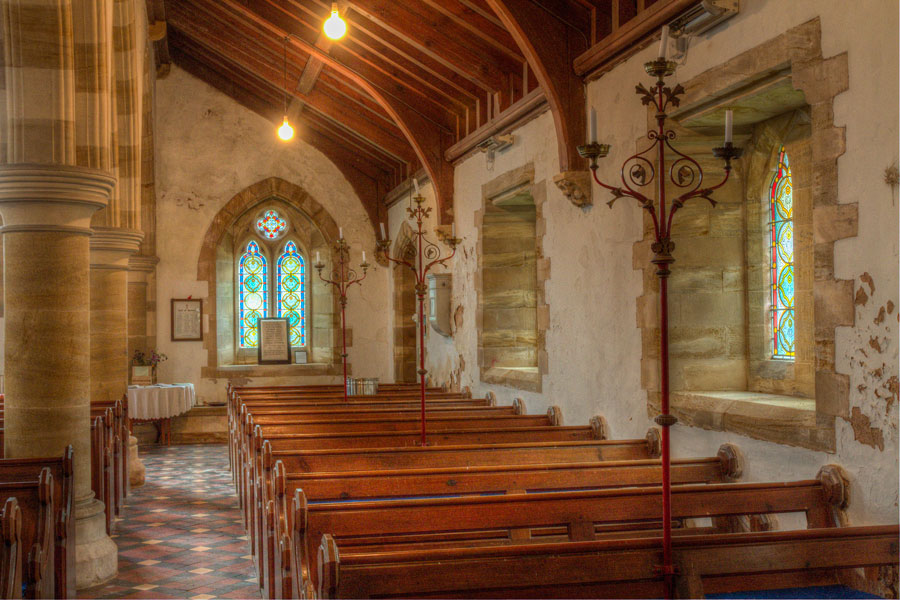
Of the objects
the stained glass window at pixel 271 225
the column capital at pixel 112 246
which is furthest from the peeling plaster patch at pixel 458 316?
the stained glass window at pixel 271 225

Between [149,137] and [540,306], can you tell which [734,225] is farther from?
[149,137]

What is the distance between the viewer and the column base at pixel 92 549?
4.72 meters

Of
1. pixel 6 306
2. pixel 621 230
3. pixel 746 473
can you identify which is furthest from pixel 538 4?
pixel 6 306

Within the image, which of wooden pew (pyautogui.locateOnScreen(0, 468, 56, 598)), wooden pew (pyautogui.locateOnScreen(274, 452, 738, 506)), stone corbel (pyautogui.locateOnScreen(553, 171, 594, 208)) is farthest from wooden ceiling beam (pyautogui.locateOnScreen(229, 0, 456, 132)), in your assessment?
wooden pew (pyautogui.locateOnScreen(0, 468, 56, 598))

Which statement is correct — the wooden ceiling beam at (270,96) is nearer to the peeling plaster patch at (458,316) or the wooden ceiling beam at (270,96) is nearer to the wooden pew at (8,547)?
the peeling plaster patch at (458,316)

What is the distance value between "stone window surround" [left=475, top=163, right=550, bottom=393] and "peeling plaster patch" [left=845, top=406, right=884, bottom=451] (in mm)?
3287

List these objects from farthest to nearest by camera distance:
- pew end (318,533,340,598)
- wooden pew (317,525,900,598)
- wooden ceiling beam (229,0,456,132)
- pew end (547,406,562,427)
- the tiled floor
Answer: wooden ceiling beam (229,0,456,132) < pew end (547,406,562,427) < the tiled floor < wooden pew (317,525,900,598) < pew end (318,533,340,598)

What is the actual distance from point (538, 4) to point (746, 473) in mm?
3392

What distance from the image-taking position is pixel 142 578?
4855 mm

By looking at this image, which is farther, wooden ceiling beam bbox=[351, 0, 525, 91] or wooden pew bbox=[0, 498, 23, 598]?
wooden ceiling beam bbox=[351, 0, 525, 91]

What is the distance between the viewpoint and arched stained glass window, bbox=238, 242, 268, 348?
1302 cm

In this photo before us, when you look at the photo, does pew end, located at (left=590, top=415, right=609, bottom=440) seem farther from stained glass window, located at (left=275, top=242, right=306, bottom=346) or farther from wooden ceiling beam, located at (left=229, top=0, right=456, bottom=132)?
stained glass window, located at (left=275, top=242, right=306, bottom=346)

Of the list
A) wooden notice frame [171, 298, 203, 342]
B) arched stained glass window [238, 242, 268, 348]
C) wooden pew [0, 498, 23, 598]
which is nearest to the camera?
wooden pew [0, 498, 23, 598]

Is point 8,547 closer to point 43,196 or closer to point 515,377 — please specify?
point 43,196
